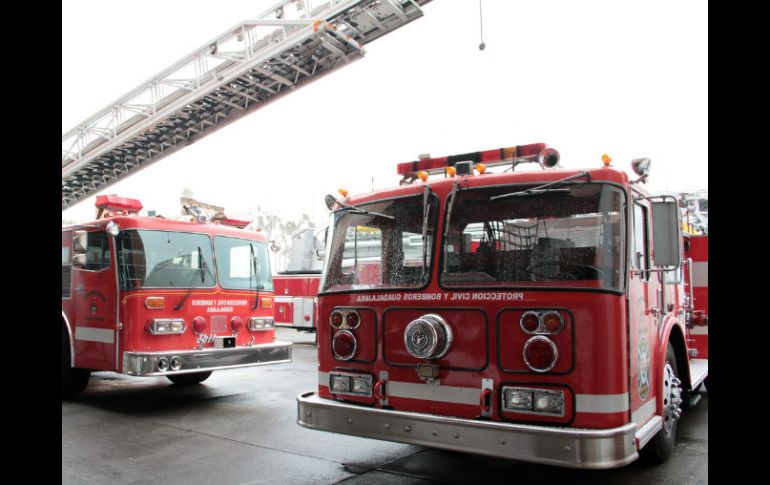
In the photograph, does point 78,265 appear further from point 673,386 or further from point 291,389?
point 673,386

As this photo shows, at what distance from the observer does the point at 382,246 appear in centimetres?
450

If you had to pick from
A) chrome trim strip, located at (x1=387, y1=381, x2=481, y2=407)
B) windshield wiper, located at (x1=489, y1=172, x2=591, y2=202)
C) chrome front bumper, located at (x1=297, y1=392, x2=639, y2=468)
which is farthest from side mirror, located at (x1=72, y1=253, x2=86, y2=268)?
windshield wiper, located at (x1=489, y1=172, x2=591, y2=202)

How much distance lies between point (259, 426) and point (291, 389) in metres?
2.24

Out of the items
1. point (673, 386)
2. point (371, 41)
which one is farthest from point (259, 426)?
point (371, 41)

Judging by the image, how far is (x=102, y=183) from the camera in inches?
632

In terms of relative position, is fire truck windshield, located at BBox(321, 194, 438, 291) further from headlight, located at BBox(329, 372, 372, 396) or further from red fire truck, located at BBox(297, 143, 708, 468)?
headlight, located at BBox(329, 372, 372, 396)

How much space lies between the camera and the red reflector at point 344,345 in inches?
172

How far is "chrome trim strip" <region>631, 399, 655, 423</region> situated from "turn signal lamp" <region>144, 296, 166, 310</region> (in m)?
5.41

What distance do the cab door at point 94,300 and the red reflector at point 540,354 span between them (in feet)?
17.3

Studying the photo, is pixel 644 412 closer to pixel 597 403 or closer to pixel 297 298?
pixel 597 403

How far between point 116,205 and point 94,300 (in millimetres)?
1226

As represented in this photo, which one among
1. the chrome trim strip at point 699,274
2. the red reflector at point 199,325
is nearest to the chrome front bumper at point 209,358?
the red reflector at point 199,325

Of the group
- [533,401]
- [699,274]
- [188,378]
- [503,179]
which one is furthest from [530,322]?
[188,378]

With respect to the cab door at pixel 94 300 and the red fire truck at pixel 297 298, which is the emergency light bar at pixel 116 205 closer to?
the cab door at pixel 94 300
